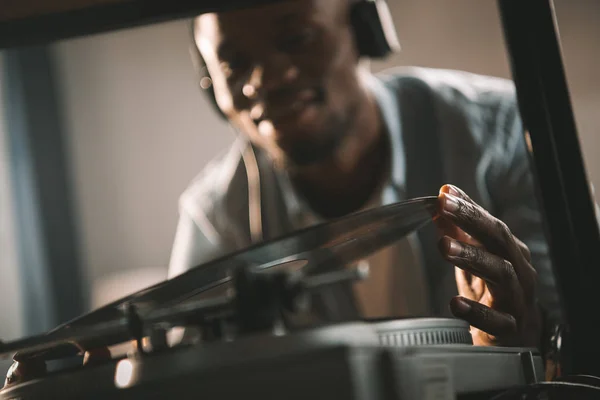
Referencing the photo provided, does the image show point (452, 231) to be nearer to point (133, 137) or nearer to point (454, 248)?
point (454, 248)

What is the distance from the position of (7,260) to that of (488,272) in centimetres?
203

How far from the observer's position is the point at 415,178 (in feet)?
2.90

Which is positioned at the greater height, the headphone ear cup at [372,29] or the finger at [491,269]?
the headphone ear cup at [372,29]

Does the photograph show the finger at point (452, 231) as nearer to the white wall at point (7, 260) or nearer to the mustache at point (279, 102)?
the mustache at point (279, 102)

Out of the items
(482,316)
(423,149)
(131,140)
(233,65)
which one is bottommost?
(482,316)

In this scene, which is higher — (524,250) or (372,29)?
(372,29)

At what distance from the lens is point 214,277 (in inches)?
14.6

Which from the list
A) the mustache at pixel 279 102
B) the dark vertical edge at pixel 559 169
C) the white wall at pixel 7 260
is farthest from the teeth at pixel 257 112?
the white wall at pixel 7 260

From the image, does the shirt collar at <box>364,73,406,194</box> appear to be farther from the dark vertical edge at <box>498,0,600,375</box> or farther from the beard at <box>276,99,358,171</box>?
the dark vertical edge at <box>498,0,600,375</box>

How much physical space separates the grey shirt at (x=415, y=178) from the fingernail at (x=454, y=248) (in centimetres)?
32

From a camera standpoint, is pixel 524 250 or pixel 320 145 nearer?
pixel 524 250

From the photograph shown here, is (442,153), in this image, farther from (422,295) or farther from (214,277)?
(214,277)

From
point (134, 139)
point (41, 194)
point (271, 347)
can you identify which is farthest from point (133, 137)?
point (271, 347)

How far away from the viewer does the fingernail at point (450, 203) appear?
1.13 ft
